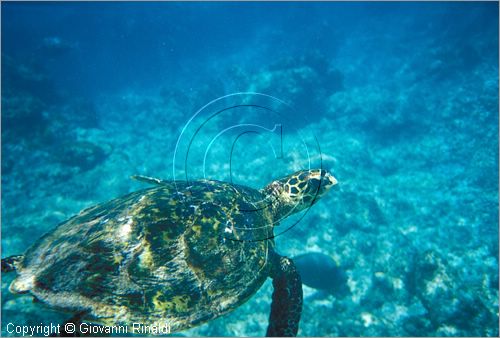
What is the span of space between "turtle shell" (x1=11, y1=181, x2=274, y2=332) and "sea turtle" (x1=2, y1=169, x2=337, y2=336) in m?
0.01

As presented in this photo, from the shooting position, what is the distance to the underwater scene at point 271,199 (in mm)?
3285

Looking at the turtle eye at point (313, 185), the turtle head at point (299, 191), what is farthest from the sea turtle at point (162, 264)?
the turtle eye at point (313, 185)

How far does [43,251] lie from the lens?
3.56 m

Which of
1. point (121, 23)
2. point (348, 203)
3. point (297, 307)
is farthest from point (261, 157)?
point (121, 23)

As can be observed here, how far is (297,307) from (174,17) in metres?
65.6

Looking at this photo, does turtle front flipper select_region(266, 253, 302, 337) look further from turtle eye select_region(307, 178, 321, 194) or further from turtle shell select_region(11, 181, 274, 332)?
turtle eye select_region(307, 178, 321, 194)

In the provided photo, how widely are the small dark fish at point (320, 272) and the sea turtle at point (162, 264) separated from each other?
3387 mm

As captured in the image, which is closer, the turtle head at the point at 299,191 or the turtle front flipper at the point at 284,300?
the turtle front flipper at the point at 284,300

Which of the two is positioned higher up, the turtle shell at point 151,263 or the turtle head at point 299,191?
the turtle head at point 299,191

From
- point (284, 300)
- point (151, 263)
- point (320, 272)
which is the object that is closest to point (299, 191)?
point (284, 300)

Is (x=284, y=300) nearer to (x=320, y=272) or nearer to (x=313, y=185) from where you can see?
(x=313, y=185)

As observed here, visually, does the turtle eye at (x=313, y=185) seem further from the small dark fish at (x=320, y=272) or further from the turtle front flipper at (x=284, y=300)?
the small dark fish at (x=320, y=272)

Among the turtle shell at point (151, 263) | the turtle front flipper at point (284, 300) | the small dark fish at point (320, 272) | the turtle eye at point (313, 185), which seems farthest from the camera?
the small dark fish at point (320, 272)

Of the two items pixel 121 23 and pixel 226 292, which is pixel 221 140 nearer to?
pixel 226 292
